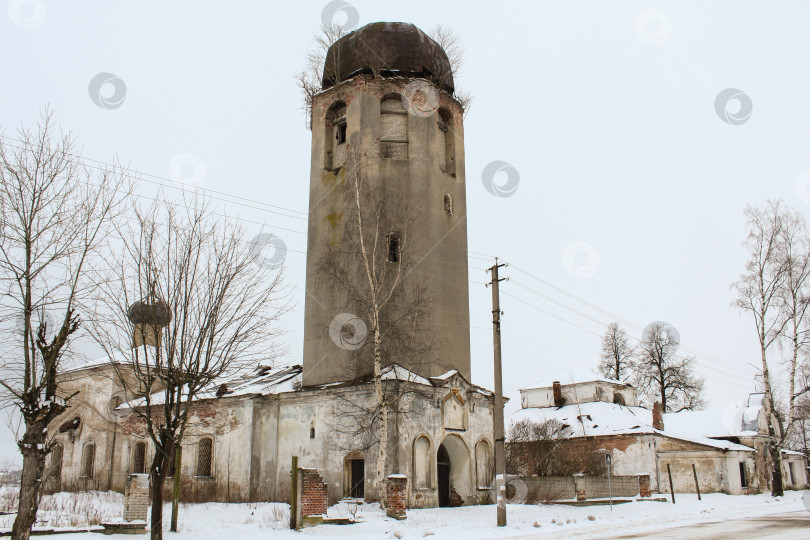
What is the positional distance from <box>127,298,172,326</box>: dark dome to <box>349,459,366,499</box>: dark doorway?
10982 millimetres

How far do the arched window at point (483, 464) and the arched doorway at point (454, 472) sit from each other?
573mm

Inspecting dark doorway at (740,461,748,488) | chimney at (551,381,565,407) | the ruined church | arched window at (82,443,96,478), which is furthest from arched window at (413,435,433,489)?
chimney at (551,381,565,407)

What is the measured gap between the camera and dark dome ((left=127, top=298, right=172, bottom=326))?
43.1 ft

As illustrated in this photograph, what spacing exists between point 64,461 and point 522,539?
100 ft

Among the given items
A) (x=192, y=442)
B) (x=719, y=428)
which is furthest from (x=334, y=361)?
(x=719, y=428)

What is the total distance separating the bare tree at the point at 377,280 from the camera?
22766 mm

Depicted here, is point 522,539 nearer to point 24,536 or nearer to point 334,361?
point 24,536

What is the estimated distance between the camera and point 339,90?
2786 cm

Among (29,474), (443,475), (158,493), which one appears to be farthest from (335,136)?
(29,474)

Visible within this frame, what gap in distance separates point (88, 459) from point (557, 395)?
108 feet

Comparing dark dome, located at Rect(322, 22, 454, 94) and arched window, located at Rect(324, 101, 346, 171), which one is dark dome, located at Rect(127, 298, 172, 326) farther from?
dark dome, located at Rect(322, 22, 454, 94)

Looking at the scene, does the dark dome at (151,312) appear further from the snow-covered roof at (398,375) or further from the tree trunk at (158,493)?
the snow-covered roof at (398,375)

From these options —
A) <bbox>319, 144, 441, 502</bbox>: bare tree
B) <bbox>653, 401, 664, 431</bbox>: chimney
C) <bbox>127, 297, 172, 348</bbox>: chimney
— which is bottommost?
<bbox>653, 401, 664, 431</bbox>: chimney

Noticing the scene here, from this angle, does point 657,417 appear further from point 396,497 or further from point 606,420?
point 396,497
